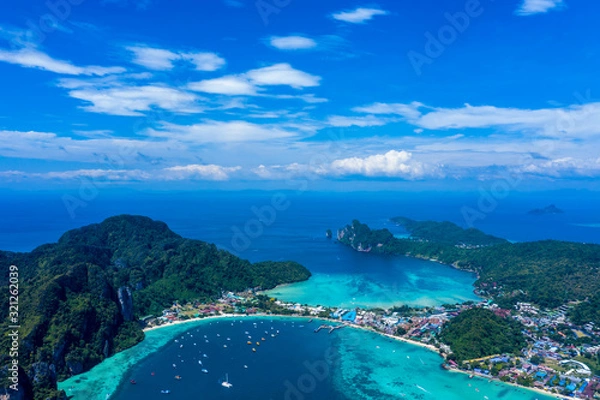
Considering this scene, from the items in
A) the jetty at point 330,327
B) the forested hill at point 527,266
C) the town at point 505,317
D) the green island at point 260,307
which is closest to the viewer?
the town at point 505,317

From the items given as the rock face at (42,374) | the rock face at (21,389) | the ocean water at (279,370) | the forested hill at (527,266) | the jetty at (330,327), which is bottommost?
the ocean water at (279,370)

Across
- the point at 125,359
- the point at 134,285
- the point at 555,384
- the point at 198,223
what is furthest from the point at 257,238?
the point at 555,384

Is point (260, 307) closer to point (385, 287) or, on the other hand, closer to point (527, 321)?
point (385, 287)

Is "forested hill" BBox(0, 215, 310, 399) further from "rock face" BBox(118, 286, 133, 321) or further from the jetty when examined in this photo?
the jetty

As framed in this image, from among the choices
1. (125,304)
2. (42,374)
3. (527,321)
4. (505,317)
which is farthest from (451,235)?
(42,374)

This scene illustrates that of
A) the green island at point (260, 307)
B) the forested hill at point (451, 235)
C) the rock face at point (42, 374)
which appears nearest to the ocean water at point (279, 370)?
the green island at point (260, 307)

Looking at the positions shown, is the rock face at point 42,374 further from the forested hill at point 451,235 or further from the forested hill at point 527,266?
the forested hill at point 451,235
